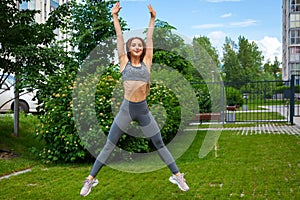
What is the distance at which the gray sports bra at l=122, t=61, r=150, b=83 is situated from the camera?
5284 mm

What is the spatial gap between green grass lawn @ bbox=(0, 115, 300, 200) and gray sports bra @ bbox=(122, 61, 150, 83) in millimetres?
2021

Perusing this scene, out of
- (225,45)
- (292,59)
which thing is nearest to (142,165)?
(225,45)

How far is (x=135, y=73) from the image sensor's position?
5297 millimetres

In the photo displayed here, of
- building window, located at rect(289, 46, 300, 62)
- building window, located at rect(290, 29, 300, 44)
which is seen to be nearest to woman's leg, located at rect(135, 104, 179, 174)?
building window, located at rect(290, 29, 300, 44)

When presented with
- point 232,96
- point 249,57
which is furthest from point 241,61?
point 232,96

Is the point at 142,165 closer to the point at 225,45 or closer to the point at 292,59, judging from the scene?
the point at 225,45

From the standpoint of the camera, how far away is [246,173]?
8195 mm

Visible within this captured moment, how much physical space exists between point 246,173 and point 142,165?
2206mm

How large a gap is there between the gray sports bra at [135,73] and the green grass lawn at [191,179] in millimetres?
2021

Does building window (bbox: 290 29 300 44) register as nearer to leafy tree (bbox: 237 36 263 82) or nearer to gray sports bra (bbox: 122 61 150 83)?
leafy tree (bbox: 237 36 263 82)

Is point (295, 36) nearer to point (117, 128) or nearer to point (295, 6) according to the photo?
point (295, 6)

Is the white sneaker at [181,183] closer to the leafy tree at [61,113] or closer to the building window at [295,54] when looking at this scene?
the leafy tree at [61,113]

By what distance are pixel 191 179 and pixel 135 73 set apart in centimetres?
305

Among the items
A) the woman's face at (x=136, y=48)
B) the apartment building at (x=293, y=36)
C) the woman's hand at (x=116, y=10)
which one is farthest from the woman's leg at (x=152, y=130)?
the apartment building at (x=293, y=36)
